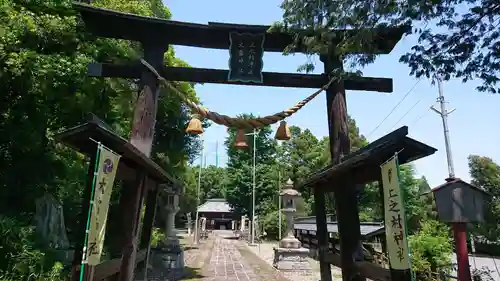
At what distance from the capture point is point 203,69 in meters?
7.28

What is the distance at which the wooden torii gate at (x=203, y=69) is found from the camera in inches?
270

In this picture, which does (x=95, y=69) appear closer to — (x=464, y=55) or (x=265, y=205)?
(x=464, y=55)

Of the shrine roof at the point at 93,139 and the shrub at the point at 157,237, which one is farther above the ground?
the shrine roof at the point at 93,139

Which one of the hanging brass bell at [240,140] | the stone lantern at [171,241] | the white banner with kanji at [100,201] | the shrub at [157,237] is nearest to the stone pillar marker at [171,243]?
the stone lantern at [171,241]

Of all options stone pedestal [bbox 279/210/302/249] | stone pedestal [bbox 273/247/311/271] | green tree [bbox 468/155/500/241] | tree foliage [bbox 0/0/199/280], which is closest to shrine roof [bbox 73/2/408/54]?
tree foliage [bbox 0/0/199/280]

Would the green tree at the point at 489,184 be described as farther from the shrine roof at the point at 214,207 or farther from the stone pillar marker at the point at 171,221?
the shrine roof at the point at 214,207

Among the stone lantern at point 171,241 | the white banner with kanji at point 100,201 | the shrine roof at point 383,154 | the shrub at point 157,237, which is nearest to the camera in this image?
the white banner with kanji at point 100,201

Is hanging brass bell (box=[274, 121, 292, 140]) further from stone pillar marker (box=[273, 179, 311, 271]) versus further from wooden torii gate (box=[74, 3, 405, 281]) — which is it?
stone pillar marker (box=[273, 179, 311, 271])

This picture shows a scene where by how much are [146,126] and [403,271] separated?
189 inches

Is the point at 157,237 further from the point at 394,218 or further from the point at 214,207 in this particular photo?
the point at 214,207

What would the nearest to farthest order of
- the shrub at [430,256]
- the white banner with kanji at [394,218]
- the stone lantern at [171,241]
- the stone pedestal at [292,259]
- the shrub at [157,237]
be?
the white banner with kanji at [394,218], the shrub at [430,256], the stone lantern at [171,241], the shrub at [157,237], the stone pedestal at [292,259]

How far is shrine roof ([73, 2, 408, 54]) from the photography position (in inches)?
272

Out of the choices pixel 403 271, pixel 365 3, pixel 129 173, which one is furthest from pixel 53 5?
pixel 403 271

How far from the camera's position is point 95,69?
7074 mm
